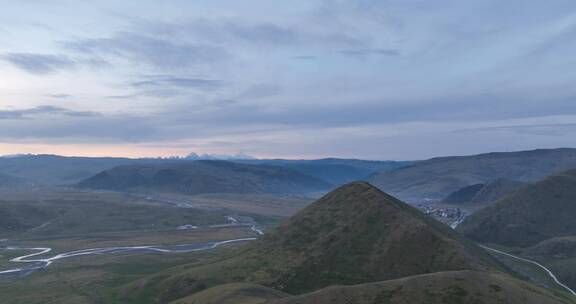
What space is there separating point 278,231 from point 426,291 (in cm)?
9123

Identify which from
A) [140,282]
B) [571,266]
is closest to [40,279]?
[140,282]

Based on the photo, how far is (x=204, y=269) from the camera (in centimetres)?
15662

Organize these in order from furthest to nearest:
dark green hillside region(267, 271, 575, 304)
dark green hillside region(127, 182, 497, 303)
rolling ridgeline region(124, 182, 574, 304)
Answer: dark green hillside region(127, 182, 497, 303) → rolling ridgeline region(124, 182, 574, 304) → dark green hillside region(267, 271, 575, 304)

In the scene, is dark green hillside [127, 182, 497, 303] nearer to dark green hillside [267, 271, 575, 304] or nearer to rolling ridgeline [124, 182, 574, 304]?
rolling ridgeline [124, 182, 574, 304]

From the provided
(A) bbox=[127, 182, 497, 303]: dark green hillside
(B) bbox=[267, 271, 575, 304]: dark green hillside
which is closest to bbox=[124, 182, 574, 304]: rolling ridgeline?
(A) bbox=[127, 182, 497, 303]: dark green hillside

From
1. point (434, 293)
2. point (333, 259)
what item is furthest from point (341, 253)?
point (434, 293)

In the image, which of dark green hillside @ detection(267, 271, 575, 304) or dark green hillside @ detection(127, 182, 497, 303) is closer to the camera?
dark green hillside @ detection(267, 271, 575, 304)

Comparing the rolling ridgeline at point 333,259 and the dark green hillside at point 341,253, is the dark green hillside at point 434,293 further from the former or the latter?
the dark green hillside at point 341,253

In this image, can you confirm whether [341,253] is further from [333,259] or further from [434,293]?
[434,293]

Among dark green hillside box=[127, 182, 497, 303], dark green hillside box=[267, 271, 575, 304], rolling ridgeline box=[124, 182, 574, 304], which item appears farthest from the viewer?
dark green hillside box=[127, 182, 497, 303]

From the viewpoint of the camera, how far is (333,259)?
14338 cm

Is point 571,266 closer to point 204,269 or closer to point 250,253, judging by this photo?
point 250,253

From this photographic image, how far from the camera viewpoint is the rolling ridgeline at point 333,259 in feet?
406

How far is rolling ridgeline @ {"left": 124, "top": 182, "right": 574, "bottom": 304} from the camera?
406 feet
